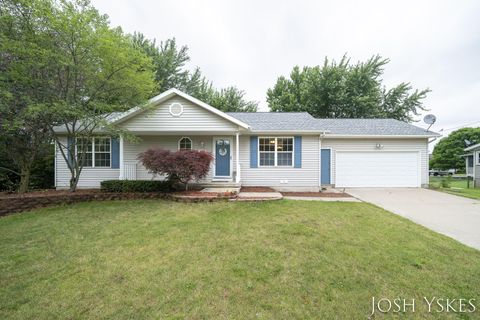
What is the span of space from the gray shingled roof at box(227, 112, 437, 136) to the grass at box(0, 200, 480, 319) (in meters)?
5.70

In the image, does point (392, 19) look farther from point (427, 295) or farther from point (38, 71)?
point (38, 71)

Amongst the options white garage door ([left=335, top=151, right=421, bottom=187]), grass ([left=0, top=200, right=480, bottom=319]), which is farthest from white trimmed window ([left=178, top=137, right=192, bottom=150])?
white garage door ([left=335, top=151, right=421, bottom=187])

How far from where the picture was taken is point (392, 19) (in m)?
12.8

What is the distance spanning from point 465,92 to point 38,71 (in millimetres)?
38378

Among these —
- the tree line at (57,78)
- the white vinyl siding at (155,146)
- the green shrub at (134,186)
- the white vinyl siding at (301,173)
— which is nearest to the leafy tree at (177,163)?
the green shrub at (134,186)

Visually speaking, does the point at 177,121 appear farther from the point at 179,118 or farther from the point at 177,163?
the point at 177,163

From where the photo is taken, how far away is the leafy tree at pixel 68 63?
6094 mm

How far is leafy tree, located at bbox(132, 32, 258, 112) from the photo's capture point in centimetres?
2048

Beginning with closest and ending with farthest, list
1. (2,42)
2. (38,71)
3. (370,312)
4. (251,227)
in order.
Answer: (370,312) → (251,227) → (2,42) → (38,71)

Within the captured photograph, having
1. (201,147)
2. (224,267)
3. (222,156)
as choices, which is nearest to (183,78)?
(201,147)

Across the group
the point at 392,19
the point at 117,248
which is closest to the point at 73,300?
the point at 117,248

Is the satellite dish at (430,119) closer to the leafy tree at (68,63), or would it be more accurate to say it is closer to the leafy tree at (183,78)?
the leafy tree at (183,78)

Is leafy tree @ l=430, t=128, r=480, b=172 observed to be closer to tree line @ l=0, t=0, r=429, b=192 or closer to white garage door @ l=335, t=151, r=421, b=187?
white garage door @ l=335, t=151, r=421, b=187

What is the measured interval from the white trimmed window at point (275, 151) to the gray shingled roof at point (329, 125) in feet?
1.98
